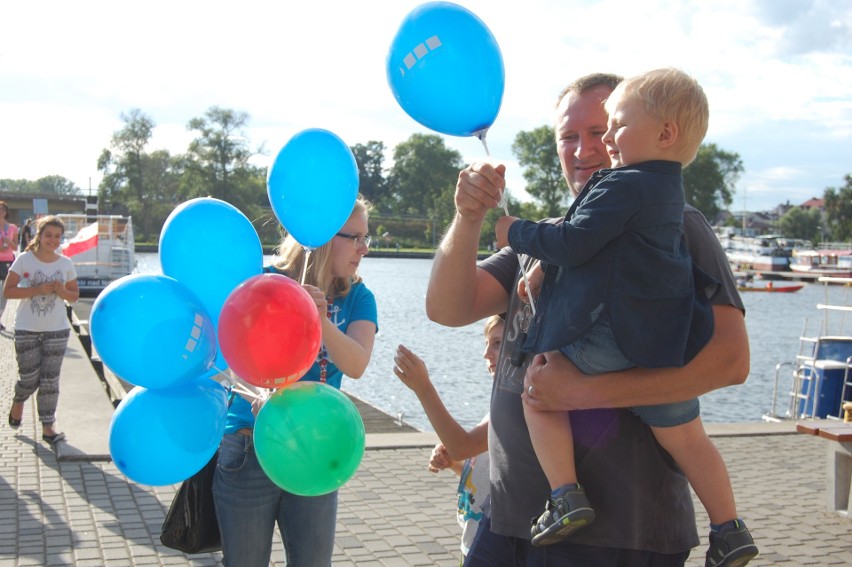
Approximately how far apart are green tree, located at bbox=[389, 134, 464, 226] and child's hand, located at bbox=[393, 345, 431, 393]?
85.2m

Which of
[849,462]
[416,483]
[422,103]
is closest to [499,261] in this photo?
[422,103]

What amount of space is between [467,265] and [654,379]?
62cm

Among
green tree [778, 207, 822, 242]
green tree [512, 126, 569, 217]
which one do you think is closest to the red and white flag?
green tree [512, 126, 569, 217]

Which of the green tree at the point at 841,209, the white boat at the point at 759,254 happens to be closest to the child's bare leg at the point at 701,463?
the white boat at the point at 759,254

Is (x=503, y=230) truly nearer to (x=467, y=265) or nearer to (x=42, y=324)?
(x=467, y=265)

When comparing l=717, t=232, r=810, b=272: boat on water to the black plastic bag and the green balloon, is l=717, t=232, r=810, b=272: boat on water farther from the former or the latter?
the green balloon

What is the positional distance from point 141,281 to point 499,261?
1056 millimetres

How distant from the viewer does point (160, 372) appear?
7.80ft

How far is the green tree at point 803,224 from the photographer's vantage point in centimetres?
11956

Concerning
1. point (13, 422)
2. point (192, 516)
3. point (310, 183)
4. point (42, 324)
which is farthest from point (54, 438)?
point (310, 183)

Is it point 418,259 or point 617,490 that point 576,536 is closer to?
point 617,490

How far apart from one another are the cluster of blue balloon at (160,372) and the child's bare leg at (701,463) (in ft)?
4.12

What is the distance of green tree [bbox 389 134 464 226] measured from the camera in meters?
90.4

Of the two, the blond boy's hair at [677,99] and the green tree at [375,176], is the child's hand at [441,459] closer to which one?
the blond boy's hair at [677,99]
